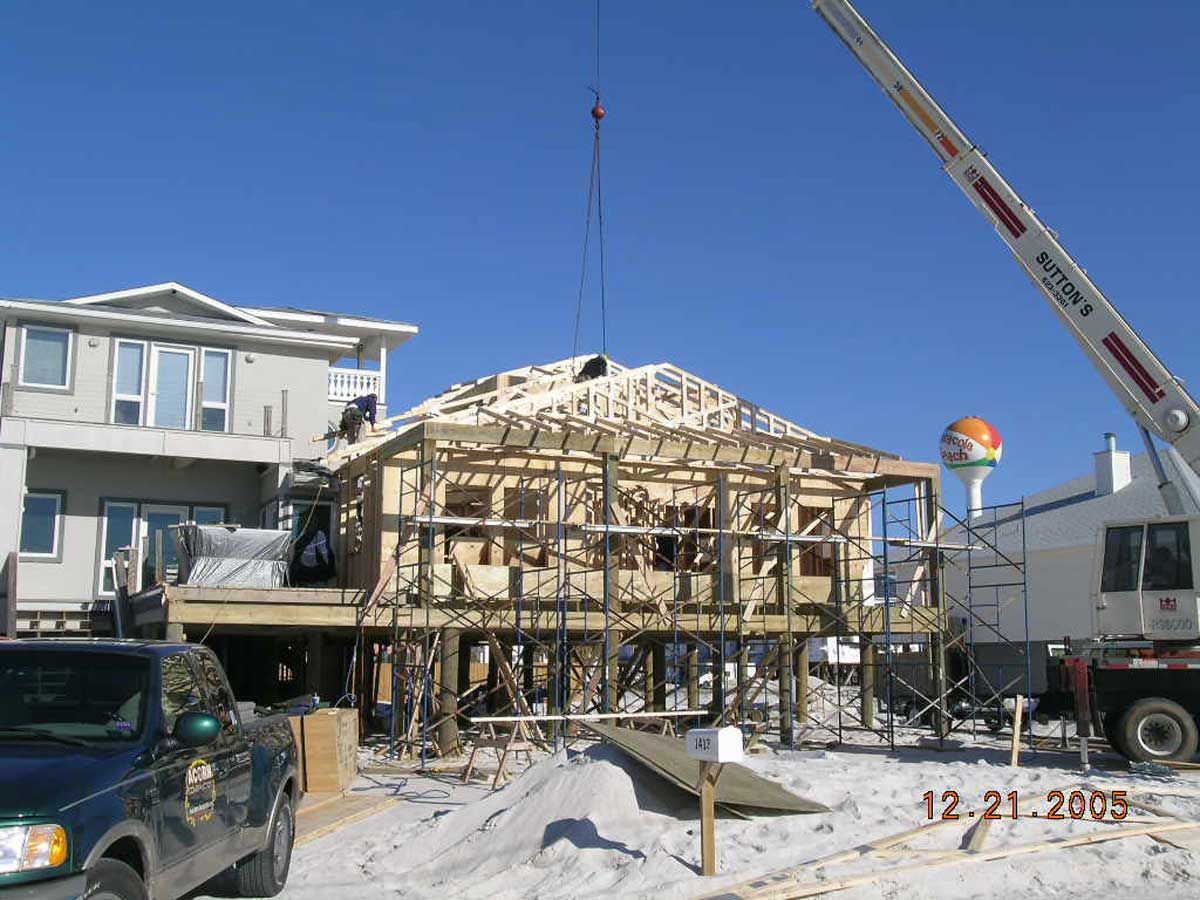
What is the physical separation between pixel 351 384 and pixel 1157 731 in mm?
17338

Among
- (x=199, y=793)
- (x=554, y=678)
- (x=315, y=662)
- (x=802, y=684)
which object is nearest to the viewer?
(x=199, y=793)

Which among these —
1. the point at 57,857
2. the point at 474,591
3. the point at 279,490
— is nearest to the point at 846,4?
the point at 474,591

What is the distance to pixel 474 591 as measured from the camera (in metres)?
19.5

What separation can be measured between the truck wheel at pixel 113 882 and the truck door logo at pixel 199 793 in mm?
810

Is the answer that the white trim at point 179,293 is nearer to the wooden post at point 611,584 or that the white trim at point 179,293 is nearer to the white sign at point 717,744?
the wooden post at point 611,584

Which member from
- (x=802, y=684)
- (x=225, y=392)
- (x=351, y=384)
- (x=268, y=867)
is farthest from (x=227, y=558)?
(x=268, y=867)

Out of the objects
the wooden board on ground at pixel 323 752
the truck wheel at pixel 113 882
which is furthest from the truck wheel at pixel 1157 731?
the truck wheel at pixel 113 882

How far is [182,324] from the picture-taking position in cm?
2308

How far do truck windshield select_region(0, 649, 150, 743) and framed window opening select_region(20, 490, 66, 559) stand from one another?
55.0 feet

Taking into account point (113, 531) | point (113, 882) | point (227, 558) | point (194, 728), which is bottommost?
point (113, 882)

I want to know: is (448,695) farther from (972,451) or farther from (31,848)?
(972,451)

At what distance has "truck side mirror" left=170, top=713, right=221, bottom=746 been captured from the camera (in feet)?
21.5

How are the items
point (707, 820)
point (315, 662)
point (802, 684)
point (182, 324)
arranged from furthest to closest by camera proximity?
point (802, 684), point (182, 324), point (315, 662), point (707, 820)

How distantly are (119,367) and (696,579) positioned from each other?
11.5m
